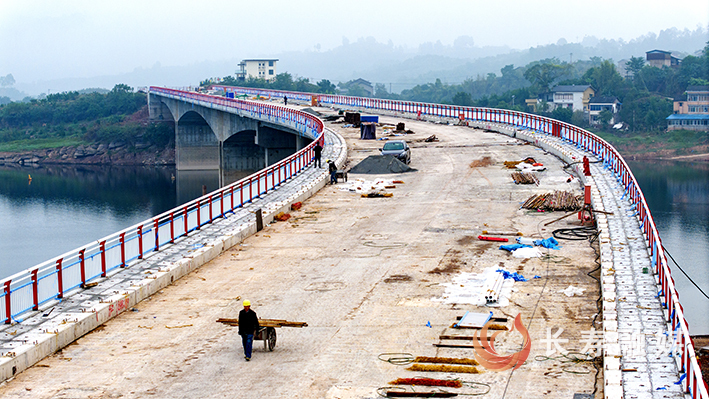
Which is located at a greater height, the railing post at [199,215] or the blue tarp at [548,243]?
the railing post at [199,215]

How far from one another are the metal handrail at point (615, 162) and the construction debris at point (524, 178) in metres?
3.59

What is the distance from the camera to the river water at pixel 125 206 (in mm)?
58781

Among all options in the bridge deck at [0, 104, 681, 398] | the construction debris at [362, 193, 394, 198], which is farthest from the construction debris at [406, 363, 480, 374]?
the construction debris at [362, 193, 394, 198]

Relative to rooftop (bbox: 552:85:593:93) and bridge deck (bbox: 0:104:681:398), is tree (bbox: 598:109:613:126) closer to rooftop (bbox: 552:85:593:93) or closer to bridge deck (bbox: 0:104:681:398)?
rooftop (bbox: 552:85:593:93)

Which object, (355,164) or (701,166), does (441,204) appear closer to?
(355,164)

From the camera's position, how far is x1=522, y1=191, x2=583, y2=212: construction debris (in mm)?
29547

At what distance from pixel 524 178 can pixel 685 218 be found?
4269 cm

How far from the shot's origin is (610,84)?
519ft

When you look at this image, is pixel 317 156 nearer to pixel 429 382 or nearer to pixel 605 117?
pixel 429 382

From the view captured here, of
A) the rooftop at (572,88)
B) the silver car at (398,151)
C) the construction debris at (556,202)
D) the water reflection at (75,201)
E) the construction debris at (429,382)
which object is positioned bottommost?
the water reflection at (75,201)

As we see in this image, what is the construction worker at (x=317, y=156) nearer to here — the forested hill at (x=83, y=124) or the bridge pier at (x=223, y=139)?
the bridge pier at (x=223, y=139)

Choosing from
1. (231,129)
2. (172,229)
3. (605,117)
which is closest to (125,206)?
(231,129)

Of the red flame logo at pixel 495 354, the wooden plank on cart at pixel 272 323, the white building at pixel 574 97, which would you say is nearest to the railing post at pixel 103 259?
the wooden plank on cart at pixel 272 323

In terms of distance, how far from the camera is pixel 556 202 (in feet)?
99.3
